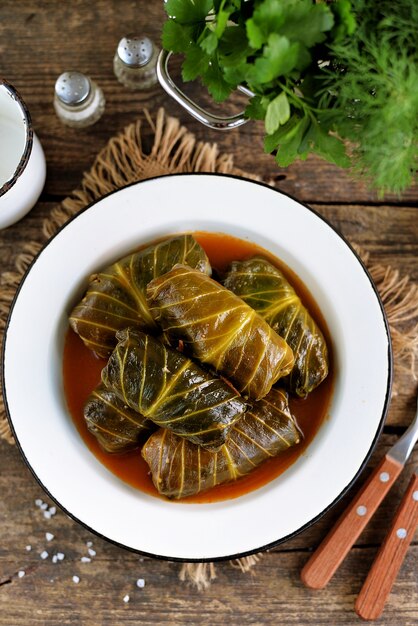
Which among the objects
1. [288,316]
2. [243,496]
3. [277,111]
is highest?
[277,111]

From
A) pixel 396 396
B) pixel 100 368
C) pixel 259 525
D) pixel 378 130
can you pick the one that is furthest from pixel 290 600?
pixel 378 130

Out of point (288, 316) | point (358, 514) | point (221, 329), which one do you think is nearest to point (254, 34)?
point (221, 329)

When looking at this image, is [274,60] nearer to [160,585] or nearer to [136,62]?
[136,62]

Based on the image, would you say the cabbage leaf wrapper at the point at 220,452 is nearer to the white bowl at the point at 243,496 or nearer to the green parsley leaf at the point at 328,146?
the white bowl at the point at 243,496

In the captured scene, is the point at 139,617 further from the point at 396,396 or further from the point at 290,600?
the point at 396,396

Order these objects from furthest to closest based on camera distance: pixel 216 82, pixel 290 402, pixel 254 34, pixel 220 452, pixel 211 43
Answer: pixel 290 402 → pixel 220 452 → pixel 216 82 → pixel 211 43 → pixel 254 34

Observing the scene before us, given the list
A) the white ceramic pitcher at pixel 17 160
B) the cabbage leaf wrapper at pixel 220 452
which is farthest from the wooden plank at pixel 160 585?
the white ceramic pitcher at pixel 17 160

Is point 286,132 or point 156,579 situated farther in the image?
point 156,579
